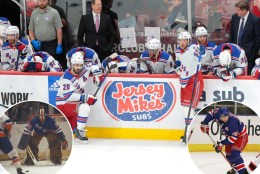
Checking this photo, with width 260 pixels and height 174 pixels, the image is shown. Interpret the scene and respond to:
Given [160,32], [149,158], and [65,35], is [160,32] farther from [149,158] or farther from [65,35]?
[149,158]

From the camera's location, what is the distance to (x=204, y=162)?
533 cm

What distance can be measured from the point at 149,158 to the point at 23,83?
1742 millimetres

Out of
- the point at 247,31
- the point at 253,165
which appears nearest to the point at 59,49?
the point at 247,31

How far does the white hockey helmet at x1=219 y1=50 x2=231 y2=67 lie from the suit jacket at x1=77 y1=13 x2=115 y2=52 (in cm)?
158

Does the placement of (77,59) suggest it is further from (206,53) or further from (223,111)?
(223,111)

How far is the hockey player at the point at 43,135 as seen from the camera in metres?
5.11

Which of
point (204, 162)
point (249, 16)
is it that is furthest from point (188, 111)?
point (204, 162)

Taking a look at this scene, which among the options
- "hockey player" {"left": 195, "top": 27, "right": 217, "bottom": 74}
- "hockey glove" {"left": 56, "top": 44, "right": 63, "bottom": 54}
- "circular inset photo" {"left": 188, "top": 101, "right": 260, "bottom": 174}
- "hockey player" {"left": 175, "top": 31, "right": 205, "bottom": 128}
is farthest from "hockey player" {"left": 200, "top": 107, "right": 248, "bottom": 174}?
"hockey glove" {"left": 56, "top": 44, "right": 63, "bottom": 54}

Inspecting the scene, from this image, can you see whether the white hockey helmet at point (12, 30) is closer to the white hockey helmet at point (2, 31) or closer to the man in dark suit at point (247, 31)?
the white hockey helmet at point (2, 31)

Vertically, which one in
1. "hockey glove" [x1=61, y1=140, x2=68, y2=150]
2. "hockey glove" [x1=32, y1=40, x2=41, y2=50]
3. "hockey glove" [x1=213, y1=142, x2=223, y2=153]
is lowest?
"hockey glove" [x1=213, y1=142, x2=223, y2=153]

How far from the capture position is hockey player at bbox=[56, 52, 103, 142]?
24.2 feet

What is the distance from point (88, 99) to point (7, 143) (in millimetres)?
2239

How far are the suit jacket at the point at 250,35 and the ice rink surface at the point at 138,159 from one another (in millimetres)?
1441

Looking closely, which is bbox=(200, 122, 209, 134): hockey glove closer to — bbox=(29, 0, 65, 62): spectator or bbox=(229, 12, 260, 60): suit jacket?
bbox=(229, 12, 260, 60): suit jacket
